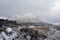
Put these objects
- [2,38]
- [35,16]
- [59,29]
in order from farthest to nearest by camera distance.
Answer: [35,16], [59,29], [2,38]

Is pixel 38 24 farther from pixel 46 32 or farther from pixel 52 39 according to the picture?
pixel 52 39

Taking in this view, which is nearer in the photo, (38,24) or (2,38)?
(2,38)

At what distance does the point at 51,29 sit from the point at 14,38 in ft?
4.25

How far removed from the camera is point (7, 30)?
3934 mm

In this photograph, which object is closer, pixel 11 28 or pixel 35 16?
pixel 11 28

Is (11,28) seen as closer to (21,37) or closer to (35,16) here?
(21,37)

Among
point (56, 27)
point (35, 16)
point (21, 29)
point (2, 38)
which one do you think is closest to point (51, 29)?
point (56, 27)

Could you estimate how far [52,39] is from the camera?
382 centimetres

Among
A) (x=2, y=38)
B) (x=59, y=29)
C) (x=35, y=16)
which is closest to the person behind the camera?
(x=2, y=38)

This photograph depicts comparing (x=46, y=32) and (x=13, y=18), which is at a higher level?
(x=13, y=18)

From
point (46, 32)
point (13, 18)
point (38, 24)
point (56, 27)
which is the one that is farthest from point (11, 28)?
point (56, 27)

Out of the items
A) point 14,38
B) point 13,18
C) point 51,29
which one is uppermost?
point 13,18

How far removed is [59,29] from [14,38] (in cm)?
156

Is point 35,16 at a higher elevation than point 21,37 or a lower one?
higher
